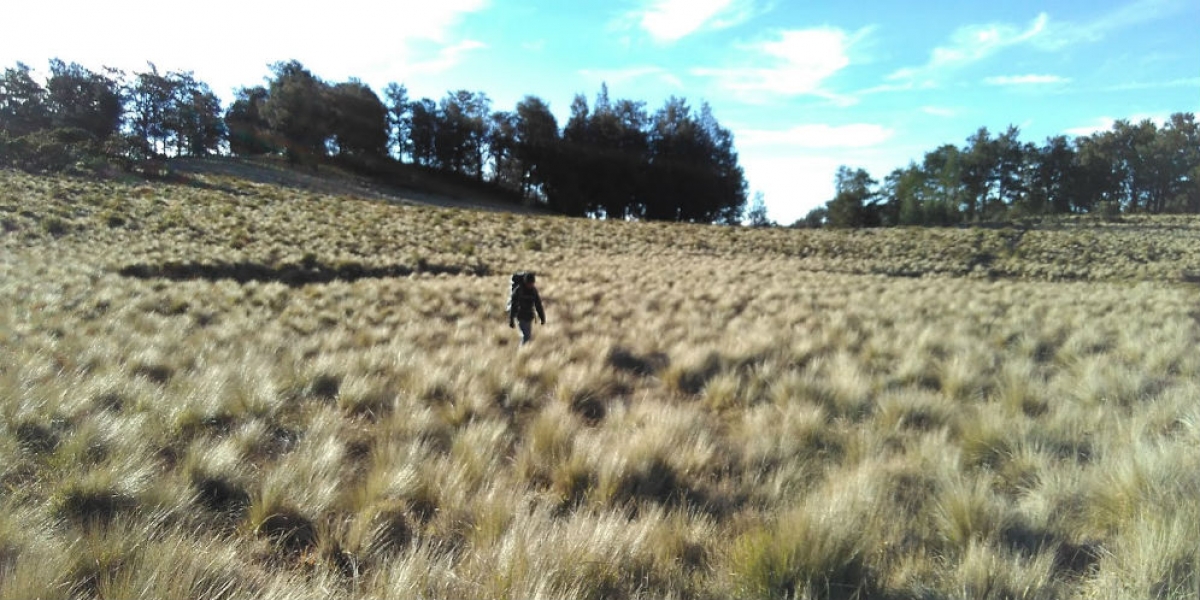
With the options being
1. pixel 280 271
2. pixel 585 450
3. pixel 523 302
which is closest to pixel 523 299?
pixel 523 302

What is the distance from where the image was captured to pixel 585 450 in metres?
3.72

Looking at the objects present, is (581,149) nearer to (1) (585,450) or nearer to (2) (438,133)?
(2) (438,133)

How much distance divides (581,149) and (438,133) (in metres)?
16.3

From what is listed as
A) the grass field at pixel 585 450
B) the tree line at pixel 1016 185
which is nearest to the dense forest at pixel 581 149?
the tree line at pixel 1016 185

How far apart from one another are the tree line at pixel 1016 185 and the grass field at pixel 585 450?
49.8m

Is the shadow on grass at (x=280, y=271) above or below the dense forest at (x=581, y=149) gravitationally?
below

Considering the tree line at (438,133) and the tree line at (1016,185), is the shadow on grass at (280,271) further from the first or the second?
the tree line at (1016,185)

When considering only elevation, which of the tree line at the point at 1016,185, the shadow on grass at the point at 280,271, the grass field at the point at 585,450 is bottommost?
the grass field at the point at 585,450

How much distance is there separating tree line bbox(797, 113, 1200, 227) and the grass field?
49765 millimetres

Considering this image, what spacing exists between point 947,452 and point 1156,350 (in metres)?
5.81

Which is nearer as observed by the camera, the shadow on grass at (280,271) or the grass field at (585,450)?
the grass field at (585,450)

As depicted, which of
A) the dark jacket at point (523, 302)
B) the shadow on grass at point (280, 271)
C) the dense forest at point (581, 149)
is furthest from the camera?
the dense forest at point (581, 149)

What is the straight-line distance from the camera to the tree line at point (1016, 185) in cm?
4909

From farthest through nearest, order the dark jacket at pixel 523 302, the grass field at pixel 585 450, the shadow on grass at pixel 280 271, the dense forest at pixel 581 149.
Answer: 1. the dense forest at pixel 581 149
2. the shadow on grass at pixel 280 271
3. the dark jacket at pixel 523 302
4. the grass field at pixel 585 450
